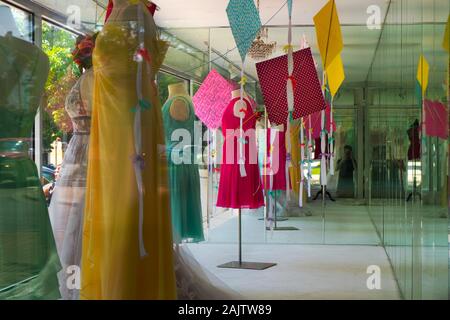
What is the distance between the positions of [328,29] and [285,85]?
15.6 inches

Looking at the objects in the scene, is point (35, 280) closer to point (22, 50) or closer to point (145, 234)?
point (145, 234)

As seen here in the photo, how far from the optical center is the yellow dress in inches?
87.6

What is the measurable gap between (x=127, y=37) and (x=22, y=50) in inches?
30.4

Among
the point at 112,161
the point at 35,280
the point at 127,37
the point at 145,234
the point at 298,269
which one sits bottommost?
the point at 298,269

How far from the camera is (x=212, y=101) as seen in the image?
5043 mm

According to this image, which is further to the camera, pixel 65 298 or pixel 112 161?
pixel 65 298

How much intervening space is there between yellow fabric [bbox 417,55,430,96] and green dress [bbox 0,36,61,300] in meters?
1.71

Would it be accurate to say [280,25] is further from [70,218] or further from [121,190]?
[121,190]

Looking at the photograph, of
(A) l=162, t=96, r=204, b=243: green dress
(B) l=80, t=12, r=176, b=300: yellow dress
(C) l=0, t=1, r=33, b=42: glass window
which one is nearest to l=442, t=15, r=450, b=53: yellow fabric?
(B) l=80, t=12, r=176, b=300: yellow dress

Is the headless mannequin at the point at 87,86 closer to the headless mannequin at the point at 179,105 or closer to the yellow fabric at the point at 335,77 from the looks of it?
the headless mannequin at the point at 179,105

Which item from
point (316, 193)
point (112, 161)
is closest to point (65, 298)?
point (112, 161)

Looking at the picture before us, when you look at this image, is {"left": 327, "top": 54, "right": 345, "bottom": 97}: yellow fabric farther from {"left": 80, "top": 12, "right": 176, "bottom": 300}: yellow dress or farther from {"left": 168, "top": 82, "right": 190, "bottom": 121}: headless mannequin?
Result: {"left": 80, "top": 12, "right": 176, "bottom": 300}: yellow dress

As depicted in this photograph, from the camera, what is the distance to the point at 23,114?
9.18ft

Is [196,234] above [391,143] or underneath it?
underneath
